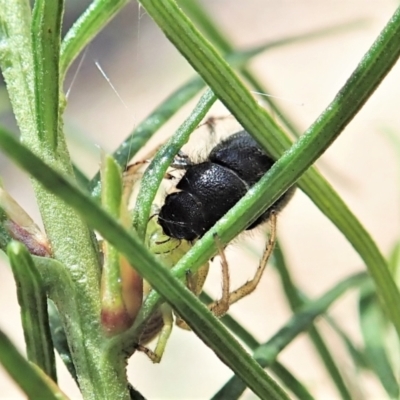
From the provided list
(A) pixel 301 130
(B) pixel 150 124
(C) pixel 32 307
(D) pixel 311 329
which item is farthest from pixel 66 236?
(A) pixel 301 130

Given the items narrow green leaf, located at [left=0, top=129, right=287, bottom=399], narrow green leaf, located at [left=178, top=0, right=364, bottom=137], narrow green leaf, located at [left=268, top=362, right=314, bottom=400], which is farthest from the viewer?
narrow green leaf, located at [left=178, top=0, right=364, bottom=137]

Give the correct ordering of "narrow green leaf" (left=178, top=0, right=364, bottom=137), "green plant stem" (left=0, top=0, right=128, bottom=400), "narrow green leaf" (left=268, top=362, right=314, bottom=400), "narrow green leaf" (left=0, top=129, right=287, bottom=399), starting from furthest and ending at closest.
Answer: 1. "narrow green leaf" (left=178, top=0, right=364, bottom=137)
2. "narrow green leaf" (left=268, top=362, right=314, bottom=400)
3. "green plant stem" (left=0, top=0, right=128, bottom=400)
4. "narrow green leaf" (left=0, top=129, right=287, bottom=399)

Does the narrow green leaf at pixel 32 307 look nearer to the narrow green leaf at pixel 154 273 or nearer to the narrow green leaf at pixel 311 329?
the narrow green leaf at pixel 154 273

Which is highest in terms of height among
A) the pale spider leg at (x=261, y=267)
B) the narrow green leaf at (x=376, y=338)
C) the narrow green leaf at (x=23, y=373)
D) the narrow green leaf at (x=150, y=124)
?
the narrow green leaf at (x=150, y=124)

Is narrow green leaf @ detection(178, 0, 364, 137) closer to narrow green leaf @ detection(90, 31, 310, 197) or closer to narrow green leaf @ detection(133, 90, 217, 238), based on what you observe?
narrow green leaf @ detection(90, 31, 310, 197)

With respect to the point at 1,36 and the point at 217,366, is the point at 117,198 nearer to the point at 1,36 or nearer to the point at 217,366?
the point at 1,36

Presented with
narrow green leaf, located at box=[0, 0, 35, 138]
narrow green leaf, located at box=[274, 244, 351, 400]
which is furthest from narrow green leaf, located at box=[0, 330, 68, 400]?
narrow green leaf, located at box=[274, 244, 351, 400]

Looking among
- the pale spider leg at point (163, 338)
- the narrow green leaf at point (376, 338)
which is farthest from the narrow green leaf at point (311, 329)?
the pale spider leg at point (163, 338)
